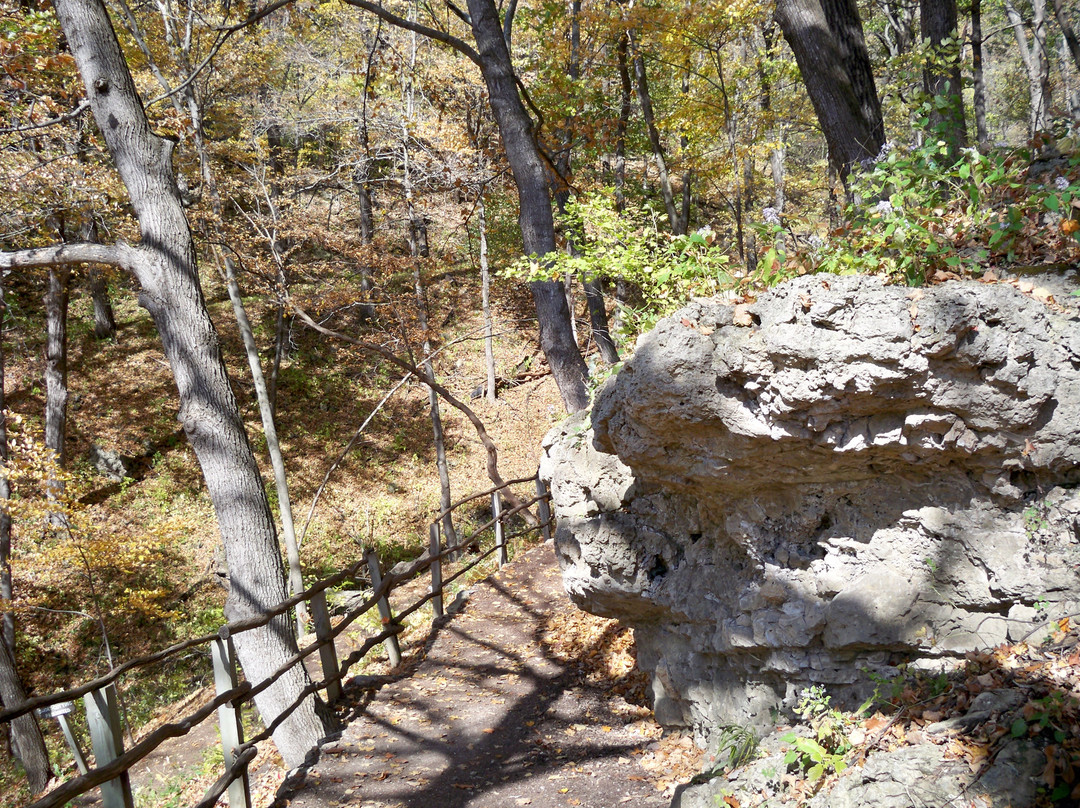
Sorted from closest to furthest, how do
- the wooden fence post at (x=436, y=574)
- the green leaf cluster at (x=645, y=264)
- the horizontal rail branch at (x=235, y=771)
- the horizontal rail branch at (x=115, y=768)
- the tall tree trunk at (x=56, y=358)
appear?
the horizontal rail branch at (x=115, y=768) < the horizontal rail branch at (x=235, y=771) < the green leaf cluster at (x=645, y=264) < the wooden fence post at (x=436, y=574) < the tall tree trunk at (x=56, y=358)

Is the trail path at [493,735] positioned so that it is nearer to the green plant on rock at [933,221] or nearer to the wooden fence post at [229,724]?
the wooden fence post at [229,724]

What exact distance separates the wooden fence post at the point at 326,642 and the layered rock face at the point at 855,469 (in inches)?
119

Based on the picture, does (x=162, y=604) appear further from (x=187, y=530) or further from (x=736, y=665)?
(x=736, y=665)

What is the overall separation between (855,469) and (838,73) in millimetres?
4005

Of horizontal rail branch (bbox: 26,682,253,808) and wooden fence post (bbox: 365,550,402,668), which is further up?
horizontal rail branch (bbox: 26,682,253,808)

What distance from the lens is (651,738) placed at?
5867 millimetres

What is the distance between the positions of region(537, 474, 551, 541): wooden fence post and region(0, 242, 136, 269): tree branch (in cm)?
613

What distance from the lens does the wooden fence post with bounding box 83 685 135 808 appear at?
3.81 meters

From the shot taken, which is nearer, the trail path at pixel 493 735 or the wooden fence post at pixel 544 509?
the trail path at pixel 493 735

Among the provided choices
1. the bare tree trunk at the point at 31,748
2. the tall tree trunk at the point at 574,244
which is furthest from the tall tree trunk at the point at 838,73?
the bare tree trunk at the point at 31,748

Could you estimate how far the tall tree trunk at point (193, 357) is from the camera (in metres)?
6.05

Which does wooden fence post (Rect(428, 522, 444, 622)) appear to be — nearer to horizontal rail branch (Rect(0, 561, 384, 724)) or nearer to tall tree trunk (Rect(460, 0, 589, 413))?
horizontal rail branch (Rect(0, 561, 384, 724))

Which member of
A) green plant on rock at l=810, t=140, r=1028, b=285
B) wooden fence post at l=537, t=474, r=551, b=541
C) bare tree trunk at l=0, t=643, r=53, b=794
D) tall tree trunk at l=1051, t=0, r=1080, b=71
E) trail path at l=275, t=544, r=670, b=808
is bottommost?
bare tree trunk at l=0, t=643, r=53, b=794

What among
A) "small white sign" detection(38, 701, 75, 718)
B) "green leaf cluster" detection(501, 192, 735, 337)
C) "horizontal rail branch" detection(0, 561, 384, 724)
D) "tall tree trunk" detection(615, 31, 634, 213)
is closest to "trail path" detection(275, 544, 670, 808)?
"horizontal rail branch" detection(0, 561, 384, 724)
